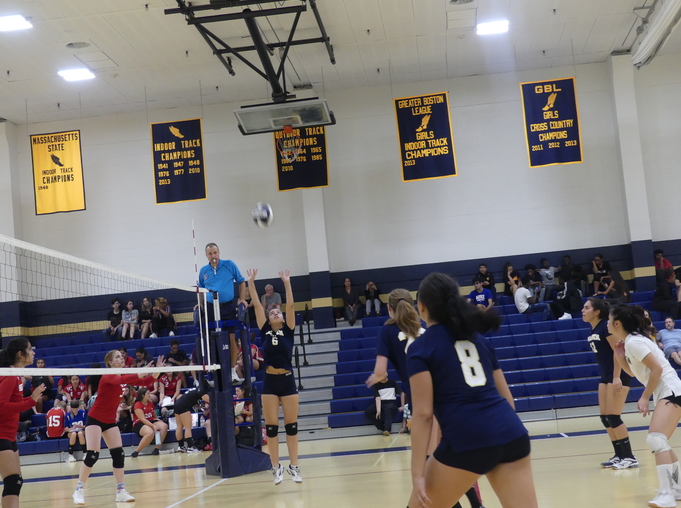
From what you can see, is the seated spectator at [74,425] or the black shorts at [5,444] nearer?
the black shorts at [5,444]

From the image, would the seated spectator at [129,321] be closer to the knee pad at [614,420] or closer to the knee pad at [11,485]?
the knee pad at [11,485]

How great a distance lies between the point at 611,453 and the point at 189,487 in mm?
4605

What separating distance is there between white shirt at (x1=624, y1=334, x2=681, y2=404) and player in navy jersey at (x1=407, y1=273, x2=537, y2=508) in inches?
101

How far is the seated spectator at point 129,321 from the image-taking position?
15.8 metres

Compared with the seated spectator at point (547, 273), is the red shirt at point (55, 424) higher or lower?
lower

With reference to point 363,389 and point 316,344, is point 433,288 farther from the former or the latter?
point 316,344

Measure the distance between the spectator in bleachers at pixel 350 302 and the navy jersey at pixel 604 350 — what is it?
9603 millimetres

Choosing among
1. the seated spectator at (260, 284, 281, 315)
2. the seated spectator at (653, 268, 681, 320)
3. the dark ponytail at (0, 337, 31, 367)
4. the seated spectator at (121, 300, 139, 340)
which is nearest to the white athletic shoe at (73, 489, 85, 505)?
the dark ponytail at (0, 337, 31, 367)

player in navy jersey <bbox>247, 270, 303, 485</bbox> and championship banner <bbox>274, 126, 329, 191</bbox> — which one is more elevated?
championship banner <bbox>274, 126, 329, 191</bbox>

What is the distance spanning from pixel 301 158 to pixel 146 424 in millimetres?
6983

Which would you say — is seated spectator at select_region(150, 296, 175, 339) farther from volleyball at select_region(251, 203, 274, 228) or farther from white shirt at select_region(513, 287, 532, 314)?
white shirt at select_region(513, 287, 532, 314)

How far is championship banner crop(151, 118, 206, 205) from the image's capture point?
617 inches

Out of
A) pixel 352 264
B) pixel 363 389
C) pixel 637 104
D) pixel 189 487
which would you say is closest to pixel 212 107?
pixel 352 264

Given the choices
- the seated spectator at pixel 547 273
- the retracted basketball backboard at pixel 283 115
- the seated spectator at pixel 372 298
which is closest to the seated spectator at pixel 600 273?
the seated spectator at pixel 547 273
